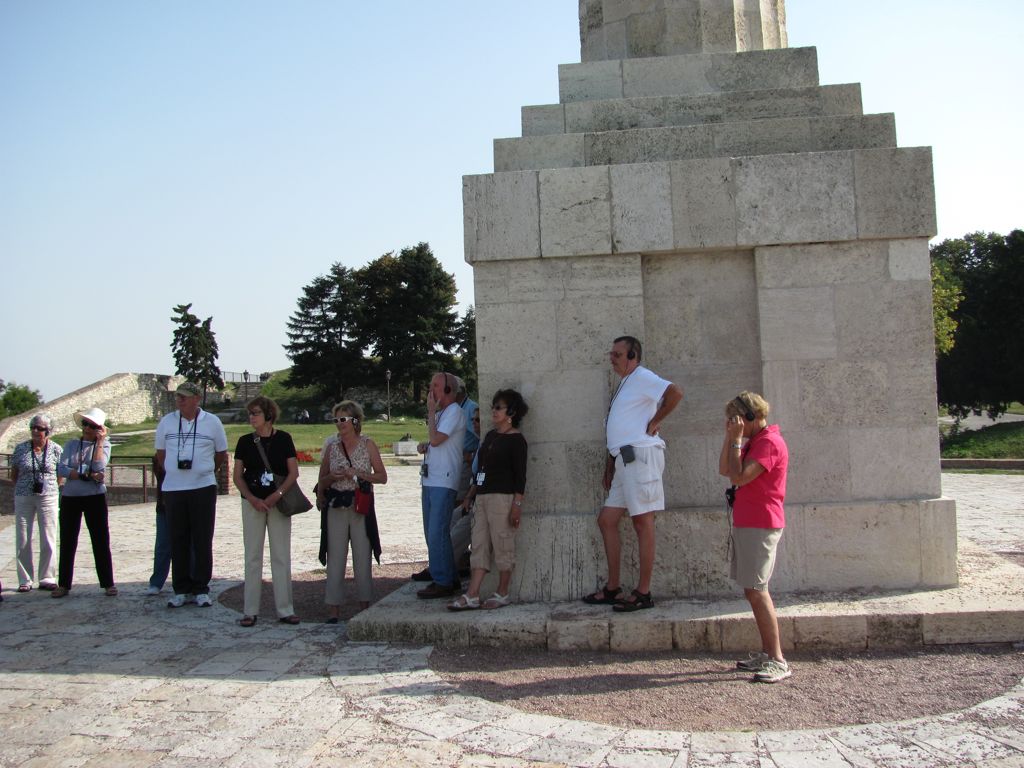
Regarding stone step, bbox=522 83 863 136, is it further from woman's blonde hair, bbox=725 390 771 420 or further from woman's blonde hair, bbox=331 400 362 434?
woman's blonde hair, bbox=725 390 771 420

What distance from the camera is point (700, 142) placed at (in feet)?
22.1

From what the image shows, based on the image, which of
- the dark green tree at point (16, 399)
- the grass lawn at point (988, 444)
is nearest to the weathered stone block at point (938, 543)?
the grass lawn at point (988, 444)

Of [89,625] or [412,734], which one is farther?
[89,625]

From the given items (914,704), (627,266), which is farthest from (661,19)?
(914,704)

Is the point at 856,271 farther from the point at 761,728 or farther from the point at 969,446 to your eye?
the point at 969,446

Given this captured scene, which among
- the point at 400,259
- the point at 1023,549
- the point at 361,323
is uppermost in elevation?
the point at 400,259

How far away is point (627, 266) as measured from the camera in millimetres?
6531

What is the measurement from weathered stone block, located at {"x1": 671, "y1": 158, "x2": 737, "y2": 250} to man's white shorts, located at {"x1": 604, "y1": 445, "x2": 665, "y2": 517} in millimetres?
1674

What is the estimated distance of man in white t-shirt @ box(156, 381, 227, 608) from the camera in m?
7.55

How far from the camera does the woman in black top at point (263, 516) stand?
6.75m

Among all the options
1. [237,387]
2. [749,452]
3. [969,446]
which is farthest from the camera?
[237,387]

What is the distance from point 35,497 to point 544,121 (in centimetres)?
613

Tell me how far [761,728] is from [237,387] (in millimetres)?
69997

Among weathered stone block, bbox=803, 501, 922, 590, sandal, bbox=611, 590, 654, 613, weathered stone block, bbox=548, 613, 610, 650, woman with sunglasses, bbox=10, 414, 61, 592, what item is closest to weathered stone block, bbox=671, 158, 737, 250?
weathered stone block, bbox=803, 501, 922, 590
